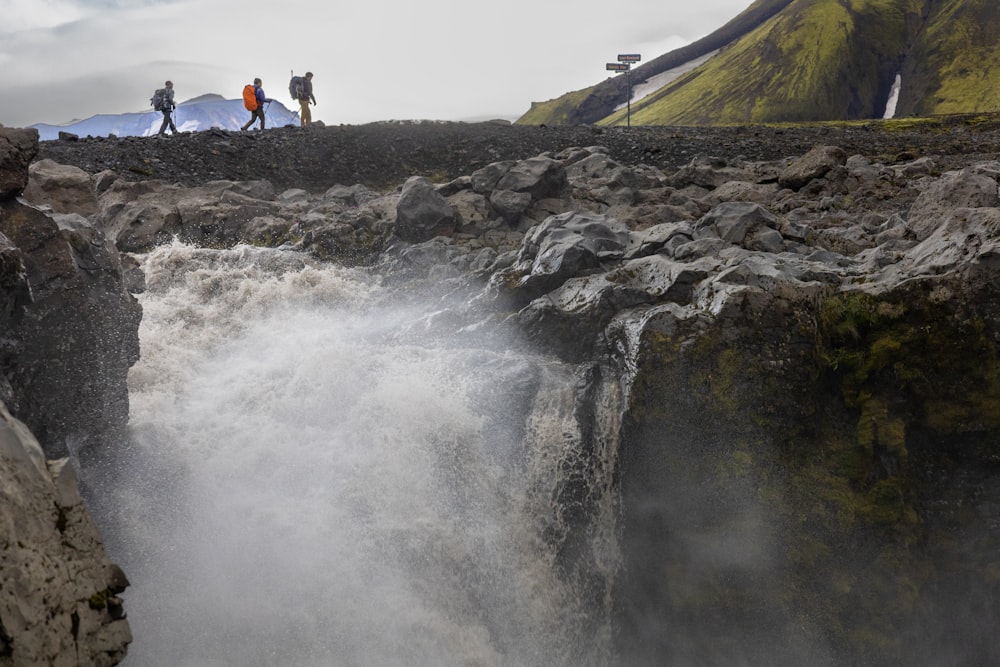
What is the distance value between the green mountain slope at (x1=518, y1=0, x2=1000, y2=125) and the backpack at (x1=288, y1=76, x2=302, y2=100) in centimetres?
11468

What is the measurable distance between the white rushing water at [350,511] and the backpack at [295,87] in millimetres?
25679

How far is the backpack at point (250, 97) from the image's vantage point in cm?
3541

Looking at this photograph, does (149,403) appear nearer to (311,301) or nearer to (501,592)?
(311,301)

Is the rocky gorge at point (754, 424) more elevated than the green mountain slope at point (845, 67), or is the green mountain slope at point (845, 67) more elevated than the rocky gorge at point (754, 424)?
the green mountain slope at point (845, 67)

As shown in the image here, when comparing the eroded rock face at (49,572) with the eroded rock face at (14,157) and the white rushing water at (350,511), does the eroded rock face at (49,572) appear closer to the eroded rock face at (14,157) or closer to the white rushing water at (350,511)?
the white rushing water at (350,511)

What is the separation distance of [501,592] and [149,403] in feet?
29.2

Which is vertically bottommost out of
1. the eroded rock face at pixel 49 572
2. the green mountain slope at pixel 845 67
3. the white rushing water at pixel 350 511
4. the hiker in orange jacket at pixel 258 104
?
the white rushing water at pixel 350 511

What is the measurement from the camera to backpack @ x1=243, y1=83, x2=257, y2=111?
3541 cm

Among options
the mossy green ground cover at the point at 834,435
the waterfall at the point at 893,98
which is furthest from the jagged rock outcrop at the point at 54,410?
the waterfall at the point at 893,98

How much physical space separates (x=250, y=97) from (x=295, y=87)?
320 centimetres

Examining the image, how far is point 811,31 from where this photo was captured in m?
151

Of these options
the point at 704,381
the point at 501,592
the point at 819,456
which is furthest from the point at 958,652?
the point at 501,592

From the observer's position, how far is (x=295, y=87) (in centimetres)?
3781

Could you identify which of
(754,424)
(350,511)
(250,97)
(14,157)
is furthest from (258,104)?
(754,424)
